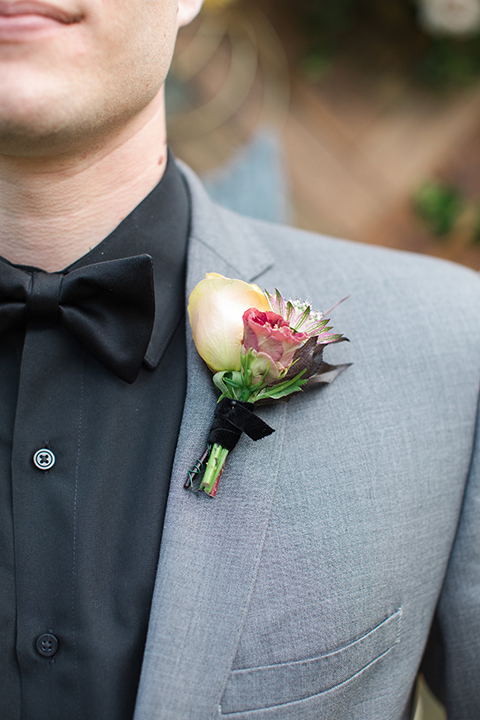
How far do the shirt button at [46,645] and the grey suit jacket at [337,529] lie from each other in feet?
0.40

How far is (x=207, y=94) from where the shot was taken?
114 inches

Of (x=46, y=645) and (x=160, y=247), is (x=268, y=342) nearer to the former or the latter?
(x=160, y=247)

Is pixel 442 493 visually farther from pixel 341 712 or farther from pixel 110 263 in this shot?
pixel 110 263

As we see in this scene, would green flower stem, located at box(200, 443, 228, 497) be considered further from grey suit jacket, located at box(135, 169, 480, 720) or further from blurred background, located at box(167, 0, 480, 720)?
blurred background, located at box(167, 0, 480, 720)

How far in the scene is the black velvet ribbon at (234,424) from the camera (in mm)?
711

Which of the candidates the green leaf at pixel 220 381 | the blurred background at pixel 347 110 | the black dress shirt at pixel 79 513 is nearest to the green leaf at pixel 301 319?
the green leaf at pixel 220 381

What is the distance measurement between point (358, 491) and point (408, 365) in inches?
9.1

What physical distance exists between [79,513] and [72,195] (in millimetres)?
489

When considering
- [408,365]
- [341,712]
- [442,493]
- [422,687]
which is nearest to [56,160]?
[408,365]

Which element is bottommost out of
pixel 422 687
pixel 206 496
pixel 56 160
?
pixel 422 687

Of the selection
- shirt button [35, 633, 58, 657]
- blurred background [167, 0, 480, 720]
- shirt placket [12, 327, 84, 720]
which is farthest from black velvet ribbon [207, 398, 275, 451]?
blurred background [167, 0, 480, 720]

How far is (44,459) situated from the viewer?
77 cm

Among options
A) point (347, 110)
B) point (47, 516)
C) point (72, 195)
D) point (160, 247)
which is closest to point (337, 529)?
point (47, 516)

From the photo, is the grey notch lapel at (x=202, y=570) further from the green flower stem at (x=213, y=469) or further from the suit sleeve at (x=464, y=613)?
the suit sleeve at (x=464, y=613)
